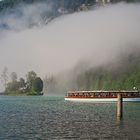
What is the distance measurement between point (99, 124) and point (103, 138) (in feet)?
70.2

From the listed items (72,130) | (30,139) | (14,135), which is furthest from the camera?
(72,130)

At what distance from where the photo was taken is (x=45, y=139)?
72.3 metres

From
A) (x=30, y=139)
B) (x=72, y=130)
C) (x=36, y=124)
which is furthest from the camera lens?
(x=36, y=124)

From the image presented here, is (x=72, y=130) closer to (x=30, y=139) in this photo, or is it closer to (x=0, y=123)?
(x=30, y=139)

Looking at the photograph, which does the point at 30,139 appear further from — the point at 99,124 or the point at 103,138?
the point at 99,124

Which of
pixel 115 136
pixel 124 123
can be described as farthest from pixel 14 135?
pixel 124 123

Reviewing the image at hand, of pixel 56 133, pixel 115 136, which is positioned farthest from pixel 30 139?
pixel 115 136

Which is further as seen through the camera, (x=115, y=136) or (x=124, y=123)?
(x=124, y=123)

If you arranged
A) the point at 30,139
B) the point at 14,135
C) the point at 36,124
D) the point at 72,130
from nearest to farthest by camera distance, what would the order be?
the point at 30,139 → the point at 14,135 → the point at 72,130 → the point at 36,124

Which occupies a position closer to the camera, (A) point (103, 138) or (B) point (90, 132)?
(A) point (103, 138)

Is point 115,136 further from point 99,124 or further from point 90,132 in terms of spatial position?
point 99,124

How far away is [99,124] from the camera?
311 ft

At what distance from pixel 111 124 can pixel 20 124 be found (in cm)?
2031

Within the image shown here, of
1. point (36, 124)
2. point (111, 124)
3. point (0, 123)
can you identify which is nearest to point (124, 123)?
point (111, 124)
